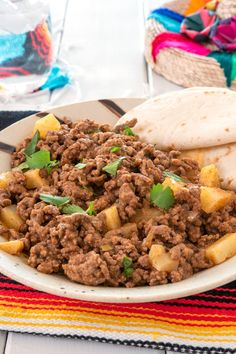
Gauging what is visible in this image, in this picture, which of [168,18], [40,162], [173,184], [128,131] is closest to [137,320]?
[173,184]

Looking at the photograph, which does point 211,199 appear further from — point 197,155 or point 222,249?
point 197,155

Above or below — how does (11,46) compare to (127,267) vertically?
below

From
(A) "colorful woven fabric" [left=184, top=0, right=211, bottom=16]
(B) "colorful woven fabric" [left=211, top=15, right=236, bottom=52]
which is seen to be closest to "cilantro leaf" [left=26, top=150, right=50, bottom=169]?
(B) "colorful woven fabric" [left=211, top=15, right=236, bottom=52]

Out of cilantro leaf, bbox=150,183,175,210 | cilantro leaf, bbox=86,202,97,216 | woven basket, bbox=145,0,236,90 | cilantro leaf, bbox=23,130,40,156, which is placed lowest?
woven basket, bbox=145,0,236,90

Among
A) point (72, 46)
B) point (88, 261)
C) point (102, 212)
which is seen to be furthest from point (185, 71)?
point (88, 261)

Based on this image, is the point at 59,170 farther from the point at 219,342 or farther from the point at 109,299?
the point at 219,342

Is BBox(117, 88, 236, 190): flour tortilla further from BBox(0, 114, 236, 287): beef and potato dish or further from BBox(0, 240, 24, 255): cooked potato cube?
BBox(0, 240, 24, 255): cooked potato cube

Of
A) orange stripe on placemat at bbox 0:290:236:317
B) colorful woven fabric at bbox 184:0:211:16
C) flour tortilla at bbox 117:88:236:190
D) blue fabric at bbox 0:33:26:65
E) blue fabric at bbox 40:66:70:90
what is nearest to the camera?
orange stripe on placemat at bbox 0:290:236:317
